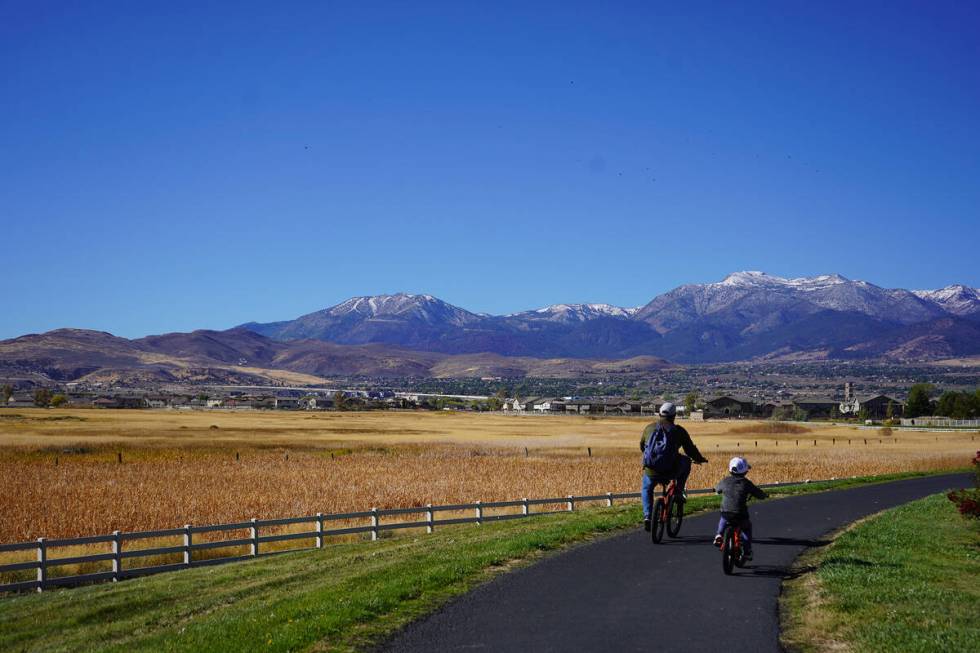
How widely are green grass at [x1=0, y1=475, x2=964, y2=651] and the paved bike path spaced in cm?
66

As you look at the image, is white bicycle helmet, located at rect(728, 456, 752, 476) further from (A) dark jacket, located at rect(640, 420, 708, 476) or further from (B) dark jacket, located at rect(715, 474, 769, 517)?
(A) dark jacket, located at rect(640, 420, 708, 476)

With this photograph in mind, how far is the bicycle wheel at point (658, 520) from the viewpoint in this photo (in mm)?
17359

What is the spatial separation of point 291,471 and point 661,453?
109 feet

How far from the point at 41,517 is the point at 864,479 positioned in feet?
99.5

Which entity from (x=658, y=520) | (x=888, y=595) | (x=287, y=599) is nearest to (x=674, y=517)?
(x=658, y=520)

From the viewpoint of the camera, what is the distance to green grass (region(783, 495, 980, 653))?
1038 cm

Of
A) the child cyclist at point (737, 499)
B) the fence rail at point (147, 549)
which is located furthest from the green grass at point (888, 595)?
the fence rail at point (147, 549)

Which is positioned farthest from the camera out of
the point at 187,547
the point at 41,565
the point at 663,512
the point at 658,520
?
the point at 187,547

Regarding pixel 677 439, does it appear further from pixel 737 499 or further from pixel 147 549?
pixel 147 549

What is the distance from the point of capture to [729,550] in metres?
14.3

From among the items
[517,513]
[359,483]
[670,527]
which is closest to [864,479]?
[517,513]

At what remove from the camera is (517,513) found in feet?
102

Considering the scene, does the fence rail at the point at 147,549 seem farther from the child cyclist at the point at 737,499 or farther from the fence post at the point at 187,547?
the child cyclist at the point at 737,499

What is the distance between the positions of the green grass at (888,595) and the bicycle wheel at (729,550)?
88 cm
